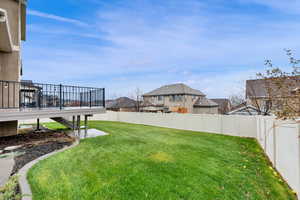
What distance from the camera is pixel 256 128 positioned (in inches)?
339

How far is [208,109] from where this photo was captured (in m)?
30.7

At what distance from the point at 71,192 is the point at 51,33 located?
45.4 ft

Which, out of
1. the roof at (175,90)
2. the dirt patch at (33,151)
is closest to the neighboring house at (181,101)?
the roof at (175,90)

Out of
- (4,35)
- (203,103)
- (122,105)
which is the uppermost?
(4,35)

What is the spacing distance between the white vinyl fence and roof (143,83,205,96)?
52.2 feet

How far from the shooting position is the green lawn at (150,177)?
2873mm

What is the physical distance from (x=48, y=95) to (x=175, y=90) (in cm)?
2605

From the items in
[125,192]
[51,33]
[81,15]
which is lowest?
[125,192]

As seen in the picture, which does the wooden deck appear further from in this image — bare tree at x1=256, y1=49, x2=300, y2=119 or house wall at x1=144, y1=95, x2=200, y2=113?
house wall at x1=144, y1=95, x2=200, y2=113

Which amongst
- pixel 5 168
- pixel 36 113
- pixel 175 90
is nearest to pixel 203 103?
pixel 175 90

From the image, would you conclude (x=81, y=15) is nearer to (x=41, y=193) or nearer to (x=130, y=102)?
(x=41, y=193)

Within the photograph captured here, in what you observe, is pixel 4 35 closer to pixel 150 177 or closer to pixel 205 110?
pixel 150 177

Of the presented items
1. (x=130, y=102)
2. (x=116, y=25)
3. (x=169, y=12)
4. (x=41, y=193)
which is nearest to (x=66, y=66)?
(x=116, y=25)

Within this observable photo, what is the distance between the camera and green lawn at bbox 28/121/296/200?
2.87 m
